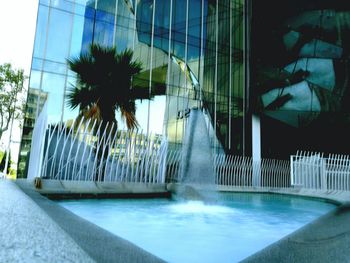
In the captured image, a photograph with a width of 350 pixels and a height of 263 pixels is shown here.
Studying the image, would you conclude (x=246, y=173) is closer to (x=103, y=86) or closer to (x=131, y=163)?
(x=131, y=163)

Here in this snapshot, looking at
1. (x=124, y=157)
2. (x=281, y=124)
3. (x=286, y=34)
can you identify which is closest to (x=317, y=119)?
(x=281, y=124)

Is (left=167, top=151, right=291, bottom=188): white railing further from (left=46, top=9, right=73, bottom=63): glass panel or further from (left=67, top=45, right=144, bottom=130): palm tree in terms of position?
(left=46, top=9, right=73, bottom=63): glass panel

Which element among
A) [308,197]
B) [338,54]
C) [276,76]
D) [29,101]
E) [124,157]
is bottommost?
[308,197]

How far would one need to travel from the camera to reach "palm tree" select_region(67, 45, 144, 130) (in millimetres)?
9789

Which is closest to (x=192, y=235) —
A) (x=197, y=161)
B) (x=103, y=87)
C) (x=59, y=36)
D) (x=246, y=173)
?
(x=197, y=161)

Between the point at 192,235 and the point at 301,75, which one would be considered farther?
the point at 301,75

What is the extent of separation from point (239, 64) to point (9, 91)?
19.0 meters

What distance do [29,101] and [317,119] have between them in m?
18.2

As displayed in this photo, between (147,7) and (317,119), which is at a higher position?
(147,7)

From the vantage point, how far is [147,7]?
17.9 m

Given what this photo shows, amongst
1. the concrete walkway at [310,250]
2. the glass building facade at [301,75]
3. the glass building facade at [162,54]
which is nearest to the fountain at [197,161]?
the concrete walkway at [310,250]

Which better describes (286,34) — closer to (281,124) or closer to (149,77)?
(281,124)

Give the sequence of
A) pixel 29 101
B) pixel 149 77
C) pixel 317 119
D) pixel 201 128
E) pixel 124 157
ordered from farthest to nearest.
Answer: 1. pixel 317 119
2. pixel 149 77
3. pixel 29 101
4. pixel 201 128
5. pixel 124 157

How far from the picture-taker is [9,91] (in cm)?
2391
